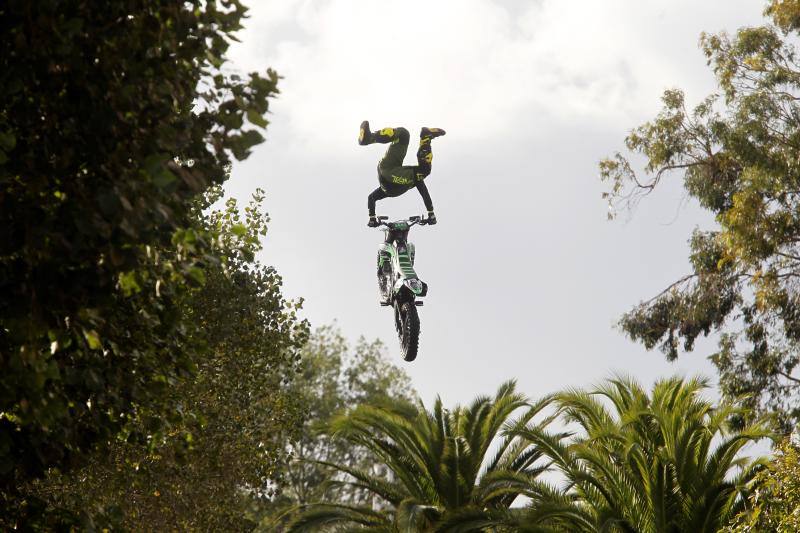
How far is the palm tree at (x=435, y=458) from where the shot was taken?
73.3 ft

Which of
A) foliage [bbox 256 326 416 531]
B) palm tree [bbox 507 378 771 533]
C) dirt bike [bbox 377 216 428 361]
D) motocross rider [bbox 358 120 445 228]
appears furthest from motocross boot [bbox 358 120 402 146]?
foliage [bbox 256 326 416 531]

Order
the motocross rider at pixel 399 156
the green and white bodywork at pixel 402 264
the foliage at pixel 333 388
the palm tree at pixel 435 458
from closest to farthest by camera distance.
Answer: the motocross rider at pixel 399 156 → the green and white bodywork at pixel 402 264 → the palm tree at pixel 435 458 → the foliage at pixel 333 388

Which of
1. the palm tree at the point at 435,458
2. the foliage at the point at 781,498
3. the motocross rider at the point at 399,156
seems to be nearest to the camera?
the foliage at the point at 781,498

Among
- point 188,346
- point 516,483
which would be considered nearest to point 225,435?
point 516,483

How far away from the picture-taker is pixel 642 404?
72.0 ft

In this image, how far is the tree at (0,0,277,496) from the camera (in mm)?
6395

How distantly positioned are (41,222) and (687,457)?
15538 millimetres

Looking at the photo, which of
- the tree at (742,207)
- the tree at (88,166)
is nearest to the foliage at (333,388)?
the tree at (742,207)

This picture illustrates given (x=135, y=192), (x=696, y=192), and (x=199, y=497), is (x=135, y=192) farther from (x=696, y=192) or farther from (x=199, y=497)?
(x=696, y=192)

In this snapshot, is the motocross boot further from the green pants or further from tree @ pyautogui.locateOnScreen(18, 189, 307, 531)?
tree @ pyautogui.locateOnScreen(18, 189, 307, 531)

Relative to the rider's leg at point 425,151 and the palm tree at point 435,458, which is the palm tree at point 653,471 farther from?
the rider's leg at point 425,151

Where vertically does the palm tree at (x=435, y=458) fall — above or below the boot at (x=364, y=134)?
below

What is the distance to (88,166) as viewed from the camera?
682cm

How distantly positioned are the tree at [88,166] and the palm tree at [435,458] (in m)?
15.1
